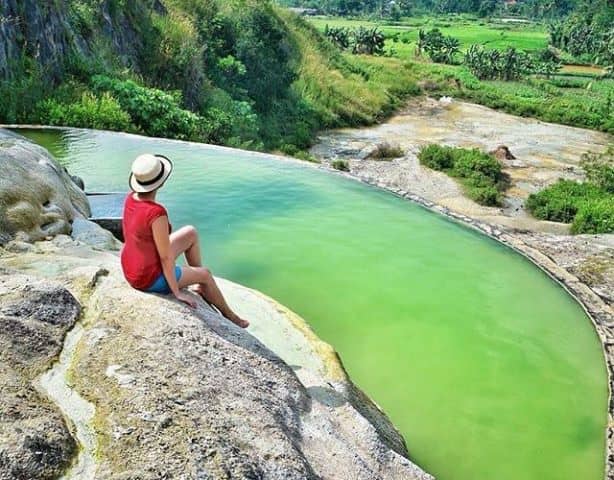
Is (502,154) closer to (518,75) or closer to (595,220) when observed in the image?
(595,220)

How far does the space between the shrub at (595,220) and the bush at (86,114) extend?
9892mm

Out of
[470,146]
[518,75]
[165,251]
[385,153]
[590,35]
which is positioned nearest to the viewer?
[165,251]

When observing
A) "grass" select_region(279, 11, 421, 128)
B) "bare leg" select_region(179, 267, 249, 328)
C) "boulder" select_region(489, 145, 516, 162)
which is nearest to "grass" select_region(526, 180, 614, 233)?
"boulder" select_region(489, 145, 516, 162)

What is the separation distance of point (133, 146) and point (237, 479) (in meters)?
8.42

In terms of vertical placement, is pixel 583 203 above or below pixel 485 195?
above

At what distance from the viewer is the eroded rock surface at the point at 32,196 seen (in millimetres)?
4879

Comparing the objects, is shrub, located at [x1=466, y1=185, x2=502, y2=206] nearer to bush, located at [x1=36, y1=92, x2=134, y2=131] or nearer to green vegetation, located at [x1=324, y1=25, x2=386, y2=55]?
bush, located at [x1=36, y1=92, x2=134, y2=131]

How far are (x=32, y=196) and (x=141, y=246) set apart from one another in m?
2.17

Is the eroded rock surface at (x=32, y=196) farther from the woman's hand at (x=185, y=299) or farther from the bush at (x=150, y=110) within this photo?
the bush at (x=150, y=110)

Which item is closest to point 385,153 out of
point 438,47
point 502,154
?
point 502,154

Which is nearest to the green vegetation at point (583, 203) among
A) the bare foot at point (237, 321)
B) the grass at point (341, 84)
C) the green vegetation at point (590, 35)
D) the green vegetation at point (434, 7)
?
the grass at point (341, 84)

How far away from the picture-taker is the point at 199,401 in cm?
267

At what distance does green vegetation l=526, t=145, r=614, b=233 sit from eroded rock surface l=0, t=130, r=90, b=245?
38.5ft

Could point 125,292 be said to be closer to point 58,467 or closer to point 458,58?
point 58,467
